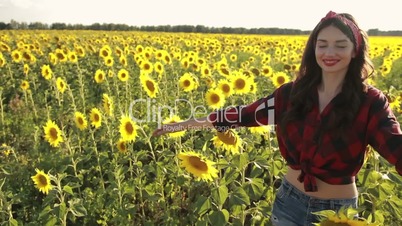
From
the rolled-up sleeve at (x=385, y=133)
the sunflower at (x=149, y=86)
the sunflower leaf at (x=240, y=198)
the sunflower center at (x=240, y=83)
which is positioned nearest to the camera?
the rolled-up sleeve at (x=385, y=133)

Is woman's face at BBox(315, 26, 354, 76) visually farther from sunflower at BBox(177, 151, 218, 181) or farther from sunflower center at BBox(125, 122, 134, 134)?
sunflower center at BBox(125, 122, 134, 134)

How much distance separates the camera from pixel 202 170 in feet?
9.14

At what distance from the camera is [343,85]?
201cm

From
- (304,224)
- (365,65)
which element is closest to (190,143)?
(304,224)

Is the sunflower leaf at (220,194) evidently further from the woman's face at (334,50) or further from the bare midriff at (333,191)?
the woman's face at (334,50)

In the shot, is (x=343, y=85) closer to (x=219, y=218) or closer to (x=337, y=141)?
(x=337, y=141)

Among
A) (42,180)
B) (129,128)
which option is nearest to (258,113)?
(129,128)

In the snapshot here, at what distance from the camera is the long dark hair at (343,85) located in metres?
1.93

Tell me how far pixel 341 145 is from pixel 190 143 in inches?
82.4

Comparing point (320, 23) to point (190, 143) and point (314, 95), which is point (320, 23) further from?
point (190, 143)

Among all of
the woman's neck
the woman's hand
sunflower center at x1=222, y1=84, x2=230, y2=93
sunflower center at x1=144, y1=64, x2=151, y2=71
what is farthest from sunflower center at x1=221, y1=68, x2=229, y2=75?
the woman's neck

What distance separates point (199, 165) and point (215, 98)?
217cm

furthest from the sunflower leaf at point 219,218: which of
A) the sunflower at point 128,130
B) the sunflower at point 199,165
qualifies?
the sunflower at point 128,130

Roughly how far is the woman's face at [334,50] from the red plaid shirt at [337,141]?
0.54 ft
